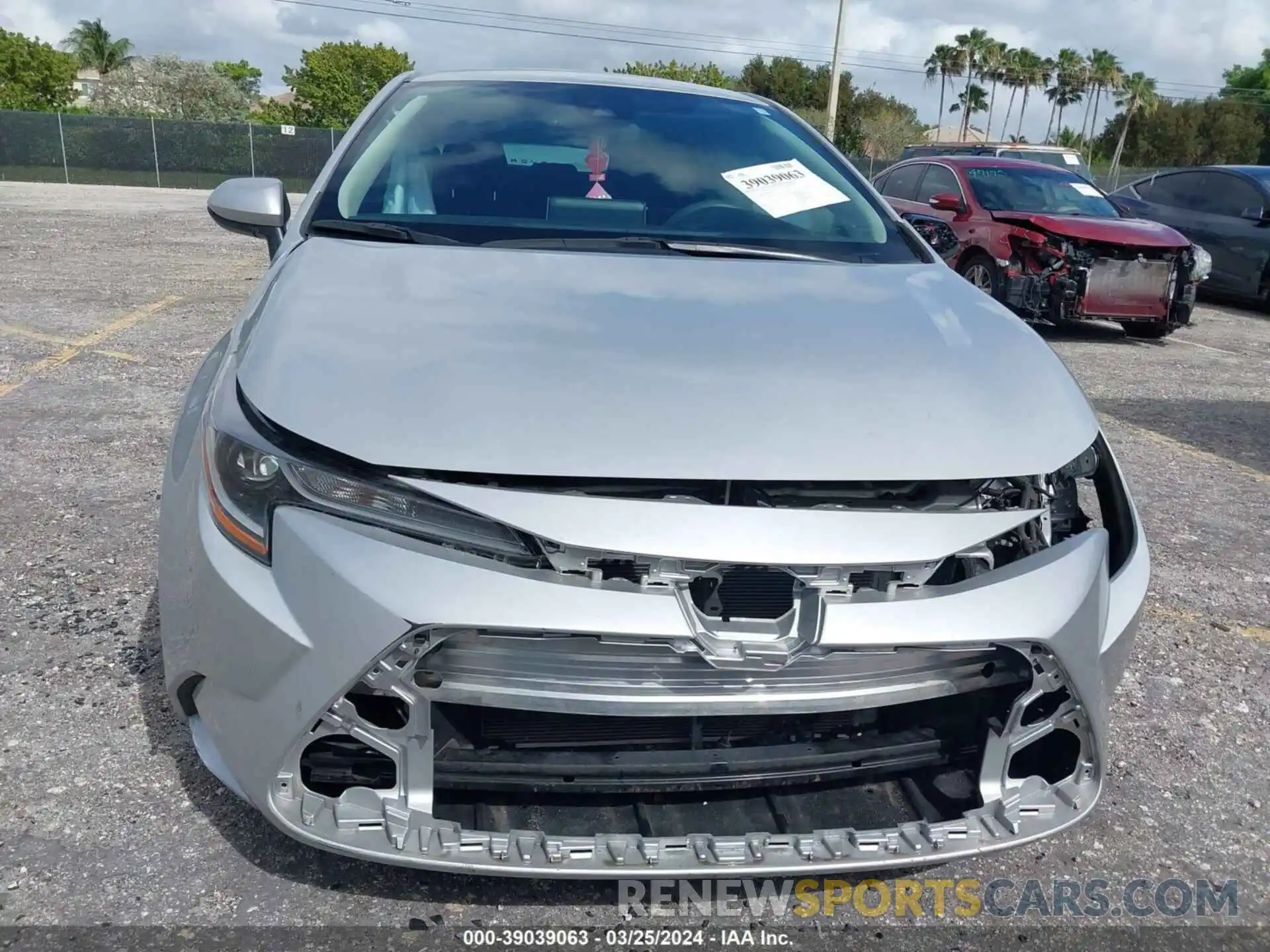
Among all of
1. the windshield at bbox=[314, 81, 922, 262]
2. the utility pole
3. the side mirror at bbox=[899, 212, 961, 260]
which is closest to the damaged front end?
the side mirror at bbox=[899, 212, 961, 260]

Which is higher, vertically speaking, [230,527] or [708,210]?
[708,210]

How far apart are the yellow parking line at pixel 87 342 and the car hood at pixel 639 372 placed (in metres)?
3.95

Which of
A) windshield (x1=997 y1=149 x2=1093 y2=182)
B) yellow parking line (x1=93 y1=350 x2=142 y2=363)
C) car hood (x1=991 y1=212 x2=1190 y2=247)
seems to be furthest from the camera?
windshield (x1=997 y1=149 x2=1093 y2=182)

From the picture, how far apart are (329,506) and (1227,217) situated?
1119 centimetres

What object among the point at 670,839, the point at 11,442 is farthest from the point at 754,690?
the point at 11,442

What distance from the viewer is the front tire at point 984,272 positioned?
8.07m

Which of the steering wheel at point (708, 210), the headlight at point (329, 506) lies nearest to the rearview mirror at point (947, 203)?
the steering wheel at point (708, 210)

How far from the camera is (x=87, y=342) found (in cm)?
637

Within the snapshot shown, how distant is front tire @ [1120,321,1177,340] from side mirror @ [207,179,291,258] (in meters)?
7.33

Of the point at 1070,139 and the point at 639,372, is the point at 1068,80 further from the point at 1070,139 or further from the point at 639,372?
the point at 639,372

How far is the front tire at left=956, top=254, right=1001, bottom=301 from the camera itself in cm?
807

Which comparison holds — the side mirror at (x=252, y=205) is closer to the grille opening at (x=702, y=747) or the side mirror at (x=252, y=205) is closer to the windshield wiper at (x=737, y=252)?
the windshield wiper at (x=737, y=252)

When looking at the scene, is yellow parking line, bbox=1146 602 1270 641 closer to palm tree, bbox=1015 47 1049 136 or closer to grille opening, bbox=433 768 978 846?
grille opening, bbox=433 768 978 846

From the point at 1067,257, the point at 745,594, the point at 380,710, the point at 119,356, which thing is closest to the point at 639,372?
the point at 745,594
